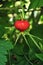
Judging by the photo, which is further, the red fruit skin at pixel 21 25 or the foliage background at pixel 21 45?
the red fruit skin at pixel 21 25

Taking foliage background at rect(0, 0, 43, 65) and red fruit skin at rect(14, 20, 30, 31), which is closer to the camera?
foliage background at rect(0, 0, 43, 65)

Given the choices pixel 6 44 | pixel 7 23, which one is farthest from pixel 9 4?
pixel 6 44

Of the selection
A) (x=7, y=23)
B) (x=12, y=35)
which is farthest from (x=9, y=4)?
(x=12, y=35)

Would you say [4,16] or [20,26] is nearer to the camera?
[20,26]

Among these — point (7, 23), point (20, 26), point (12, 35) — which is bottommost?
point (12, 35)

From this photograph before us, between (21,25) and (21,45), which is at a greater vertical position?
(21,25)

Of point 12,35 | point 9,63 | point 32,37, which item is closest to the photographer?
point 32,37

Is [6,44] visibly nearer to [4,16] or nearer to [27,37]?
[27,37]

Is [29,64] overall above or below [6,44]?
below

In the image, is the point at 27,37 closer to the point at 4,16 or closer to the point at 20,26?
the point at 20,26

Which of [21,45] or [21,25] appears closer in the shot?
[21,25]

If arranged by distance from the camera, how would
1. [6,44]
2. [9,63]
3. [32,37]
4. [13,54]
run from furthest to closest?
[13,54]
[9,63]
[32,37]
[6,44]
